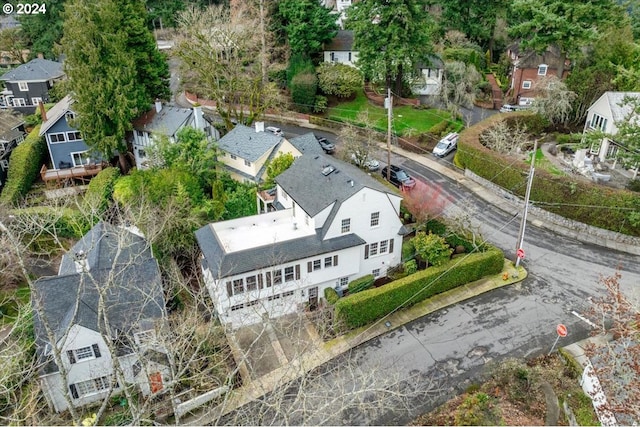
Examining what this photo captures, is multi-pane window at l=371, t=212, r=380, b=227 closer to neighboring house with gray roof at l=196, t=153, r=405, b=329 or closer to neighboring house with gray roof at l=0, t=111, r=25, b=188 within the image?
neighboring house with gray roof at l=196, t=153, r=405, b=329

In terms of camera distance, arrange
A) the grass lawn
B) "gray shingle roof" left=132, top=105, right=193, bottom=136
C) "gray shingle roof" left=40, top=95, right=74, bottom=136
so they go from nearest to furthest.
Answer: "gray shingle roof" left=132, top=105, right=193, bottom=136 → "gray shingle roof" left=40, top=95, right=74, bottom=136 → the grass lawn

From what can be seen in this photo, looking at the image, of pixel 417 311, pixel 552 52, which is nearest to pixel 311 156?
pixel 417 311

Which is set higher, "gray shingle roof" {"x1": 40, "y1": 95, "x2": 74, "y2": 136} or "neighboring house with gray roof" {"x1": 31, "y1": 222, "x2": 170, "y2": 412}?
"gray shingle roof" {"x1": 40, "y1": 95, "x2": 74, "y2": 136}

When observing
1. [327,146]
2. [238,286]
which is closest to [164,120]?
[327,146]

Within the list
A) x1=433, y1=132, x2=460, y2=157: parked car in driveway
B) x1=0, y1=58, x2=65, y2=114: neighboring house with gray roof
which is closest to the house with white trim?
x1=433, y1=132, x2=460, y2=157: parked car in driveway

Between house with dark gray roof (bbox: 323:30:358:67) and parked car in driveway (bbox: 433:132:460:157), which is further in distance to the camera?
house with dark gray roof (bbox: 323:30:358:67)

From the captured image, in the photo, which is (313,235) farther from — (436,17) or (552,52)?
(436,17)
